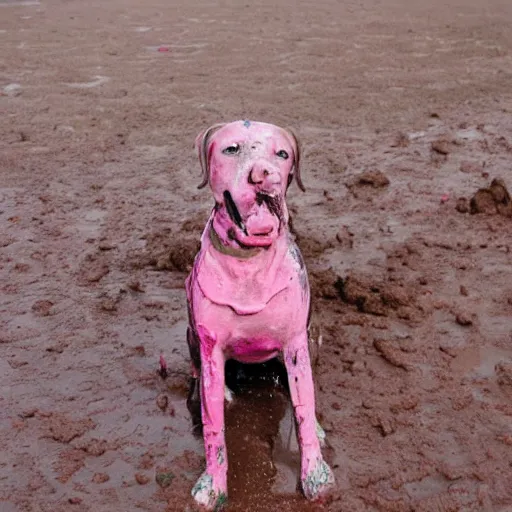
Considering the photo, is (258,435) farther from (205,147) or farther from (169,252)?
(169,252)

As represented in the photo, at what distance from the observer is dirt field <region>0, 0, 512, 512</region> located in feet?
10.1

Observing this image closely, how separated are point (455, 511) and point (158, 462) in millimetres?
1178

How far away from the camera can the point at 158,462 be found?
312 centimetres

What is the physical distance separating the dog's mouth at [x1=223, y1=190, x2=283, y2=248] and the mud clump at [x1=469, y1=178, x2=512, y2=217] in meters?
2.92

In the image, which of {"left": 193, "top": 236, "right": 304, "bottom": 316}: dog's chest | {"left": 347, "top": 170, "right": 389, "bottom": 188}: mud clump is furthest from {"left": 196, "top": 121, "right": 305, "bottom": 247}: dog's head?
{"left": 347, "top": 170, "right": 389, "bottom": 188}: mud clump

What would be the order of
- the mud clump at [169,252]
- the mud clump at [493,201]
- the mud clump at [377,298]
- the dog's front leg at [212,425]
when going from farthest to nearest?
the mud clump at [493,201]
the mud clump at [169,252]
the mud clump at [377,298]
the dog's front leg at [212,425]

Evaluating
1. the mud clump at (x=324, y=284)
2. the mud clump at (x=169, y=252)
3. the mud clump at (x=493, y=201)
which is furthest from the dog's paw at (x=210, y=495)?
the mud clump at (x=493, y=201)

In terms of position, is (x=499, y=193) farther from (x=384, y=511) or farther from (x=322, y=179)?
(x=384, y=511)

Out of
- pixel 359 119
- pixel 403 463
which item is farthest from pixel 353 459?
pixel 359 119

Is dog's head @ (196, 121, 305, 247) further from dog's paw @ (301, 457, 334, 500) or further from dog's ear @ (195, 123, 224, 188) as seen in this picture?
dog's paw @ (301, 457, 334, 500)

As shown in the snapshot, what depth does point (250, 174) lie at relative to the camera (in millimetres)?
2473

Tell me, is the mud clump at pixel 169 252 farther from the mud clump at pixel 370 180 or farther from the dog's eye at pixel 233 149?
the dog's eye at pixel 233 149

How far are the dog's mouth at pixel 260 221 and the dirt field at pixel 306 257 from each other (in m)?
1.03

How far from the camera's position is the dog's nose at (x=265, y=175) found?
2.44 meters
